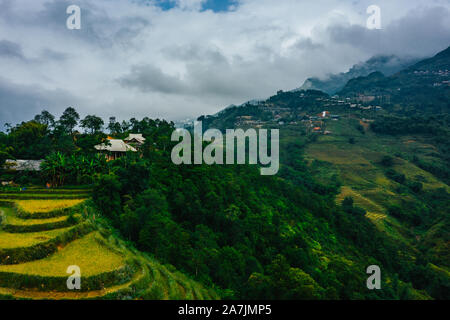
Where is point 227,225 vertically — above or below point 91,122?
below

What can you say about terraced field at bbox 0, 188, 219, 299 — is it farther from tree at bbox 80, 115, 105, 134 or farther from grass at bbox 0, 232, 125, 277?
tree at bbox 80, 115, 105, 134

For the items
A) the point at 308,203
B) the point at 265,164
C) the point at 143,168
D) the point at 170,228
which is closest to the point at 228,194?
the point at 143,168

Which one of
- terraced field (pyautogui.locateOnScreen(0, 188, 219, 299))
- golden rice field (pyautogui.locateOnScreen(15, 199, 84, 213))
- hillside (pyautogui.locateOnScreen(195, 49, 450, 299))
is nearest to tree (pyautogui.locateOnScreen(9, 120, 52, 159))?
golden rice field (pyautogui.locateOnScreen(15, 199, 84, 213))

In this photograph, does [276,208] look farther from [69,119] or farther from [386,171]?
[386,171]

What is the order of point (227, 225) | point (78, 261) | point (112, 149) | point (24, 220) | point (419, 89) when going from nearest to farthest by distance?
point (78, 261), point (24, 220), point (227, 225), point (112, 149), point (419, 89)

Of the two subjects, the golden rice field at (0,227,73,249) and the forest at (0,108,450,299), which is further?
the forest at (0,108,450,299)

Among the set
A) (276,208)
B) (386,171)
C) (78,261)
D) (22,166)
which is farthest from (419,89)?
(78,261)
